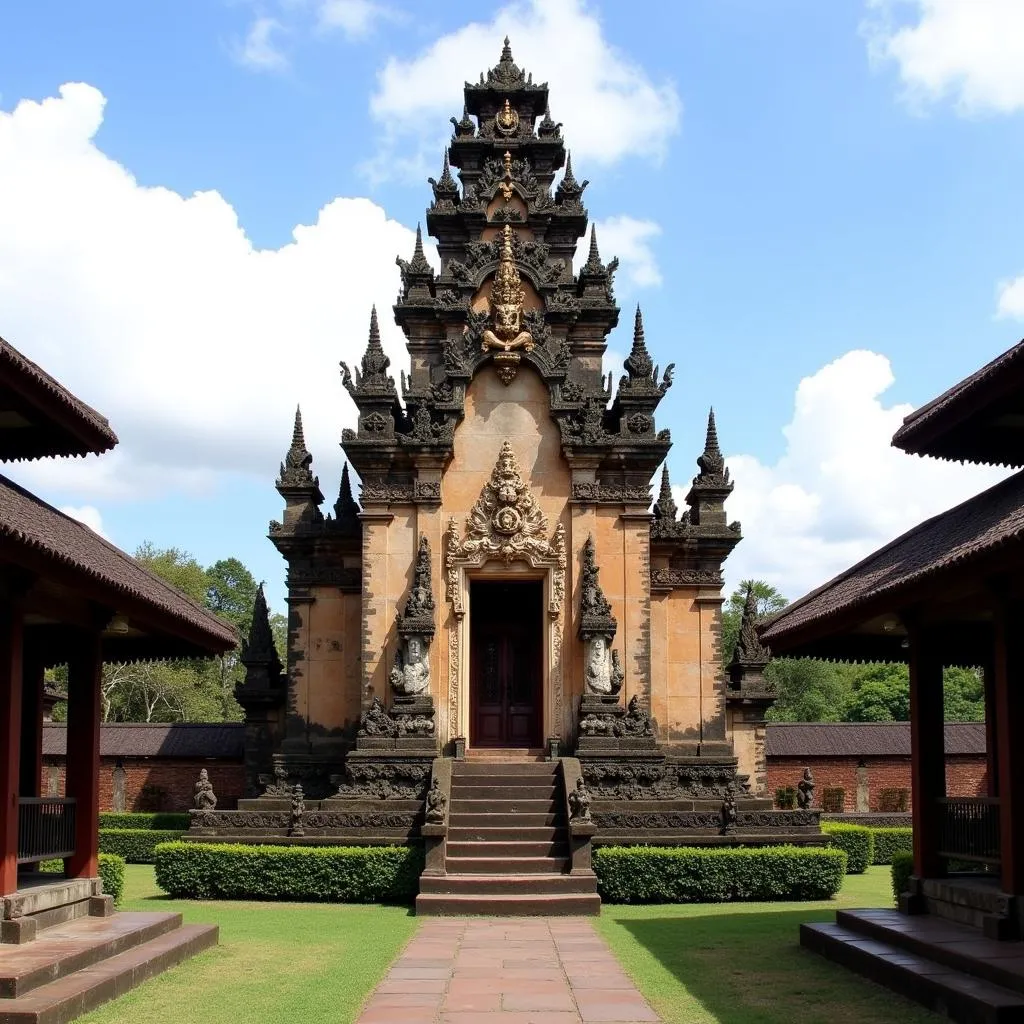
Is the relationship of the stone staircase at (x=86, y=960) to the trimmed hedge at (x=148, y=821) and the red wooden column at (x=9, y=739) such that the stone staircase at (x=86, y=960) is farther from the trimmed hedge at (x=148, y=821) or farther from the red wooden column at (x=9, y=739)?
the trimmed hedge at (x=148, y=821)

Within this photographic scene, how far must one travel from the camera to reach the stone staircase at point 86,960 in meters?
10.3

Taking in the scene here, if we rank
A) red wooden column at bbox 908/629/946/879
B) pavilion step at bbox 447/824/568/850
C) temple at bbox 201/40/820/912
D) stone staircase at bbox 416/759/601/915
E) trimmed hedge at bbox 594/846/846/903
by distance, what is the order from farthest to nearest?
temple at bbox 201/40/820/912
pavilion step at bbox 447/824/568/850
trimmed hedge at bbox 594/846/846/903
stone staircase at bbox 416/759/601/915
red wooden column at bbox 908/629/946/879

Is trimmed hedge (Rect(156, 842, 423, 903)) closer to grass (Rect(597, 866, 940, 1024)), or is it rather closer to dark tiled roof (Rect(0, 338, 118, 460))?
grass (Rect(597, 866, 940, 1024))

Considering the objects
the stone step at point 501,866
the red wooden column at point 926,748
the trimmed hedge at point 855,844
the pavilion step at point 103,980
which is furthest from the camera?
the trimmed hedge at point 855,844

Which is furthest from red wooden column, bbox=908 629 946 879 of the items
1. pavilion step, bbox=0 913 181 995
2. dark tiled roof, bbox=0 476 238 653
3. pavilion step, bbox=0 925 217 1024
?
pavilion step, bbox=0 913 181 995

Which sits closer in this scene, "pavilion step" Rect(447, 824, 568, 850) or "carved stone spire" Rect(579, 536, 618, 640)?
"pavilion step" Rect(447, 824, 568, 850)

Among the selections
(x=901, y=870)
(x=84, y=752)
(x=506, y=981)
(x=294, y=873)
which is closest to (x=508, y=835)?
(x=294, y=873)

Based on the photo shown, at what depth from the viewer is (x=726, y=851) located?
803 inches

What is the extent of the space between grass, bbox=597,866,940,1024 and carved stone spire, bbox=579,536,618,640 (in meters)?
5.78

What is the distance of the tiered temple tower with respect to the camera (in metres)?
24.2

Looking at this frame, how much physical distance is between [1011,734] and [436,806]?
34.4ft

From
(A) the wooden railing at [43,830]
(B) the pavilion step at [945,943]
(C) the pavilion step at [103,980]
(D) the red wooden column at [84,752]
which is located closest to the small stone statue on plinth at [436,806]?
(C) the pavilion step at [103,980]

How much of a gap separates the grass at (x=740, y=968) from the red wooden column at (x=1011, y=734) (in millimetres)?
1673

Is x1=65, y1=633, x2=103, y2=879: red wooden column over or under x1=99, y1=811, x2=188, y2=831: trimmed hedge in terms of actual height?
over
